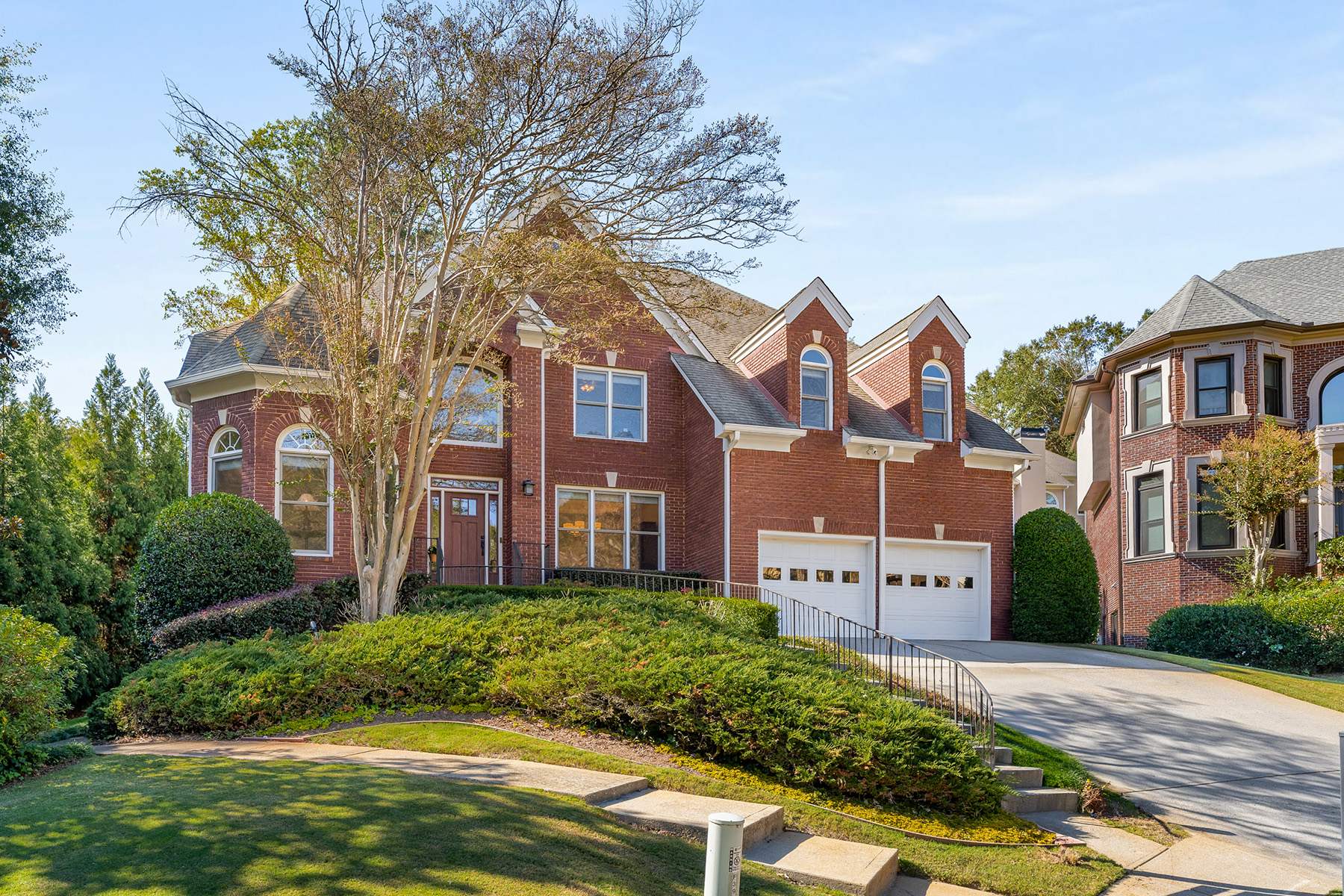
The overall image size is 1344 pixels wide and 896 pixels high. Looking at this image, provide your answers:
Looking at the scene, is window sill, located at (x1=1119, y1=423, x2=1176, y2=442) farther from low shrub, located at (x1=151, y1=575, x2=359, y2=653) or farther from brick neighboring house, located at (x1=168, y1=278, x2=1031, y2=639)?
low shrub, located at (x1=151, y1=575, x2=359, y2=653)

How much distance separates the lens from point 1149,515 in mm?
25766

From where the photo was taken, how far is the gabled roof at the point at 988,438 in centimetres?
2298

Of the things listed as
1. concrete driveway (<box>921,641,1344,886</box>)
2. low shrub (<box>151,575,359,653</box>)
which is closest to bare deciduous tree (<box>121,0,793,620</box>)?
low shrub (<box>151,575,359,653</box>)

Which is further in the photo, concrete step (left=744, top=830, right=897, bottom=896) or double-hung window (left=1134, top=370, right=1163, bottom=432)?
double-hung window (left=1134, top=370, right=1163, bottom=432)

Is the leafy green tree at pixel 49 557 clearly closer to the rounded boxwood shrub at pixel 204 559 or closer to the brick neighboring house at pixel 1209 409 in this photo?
the rounded boxwood shrub at pixel 204 559

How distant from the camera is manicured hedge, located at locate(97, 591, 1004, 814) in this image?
9414mm

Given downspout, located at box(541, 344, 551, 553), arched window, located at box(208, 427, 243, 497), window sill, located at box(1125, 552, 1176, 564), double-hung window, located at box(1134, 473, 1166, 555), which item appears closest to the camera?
arched window, located at box(208, 427, 243, 497)

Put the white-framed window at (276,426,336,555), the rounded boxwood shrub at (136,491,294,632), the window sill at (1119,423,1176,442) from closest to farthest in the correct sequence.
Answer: the rounded boxwood shrub at (136,491,294,632) → the white-framed window at (276,426,336,555) → the window sill at (1119,423,1176,442)

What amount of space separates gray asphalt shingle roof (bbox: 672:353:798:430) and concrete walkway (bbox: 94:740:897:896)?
39.6ft

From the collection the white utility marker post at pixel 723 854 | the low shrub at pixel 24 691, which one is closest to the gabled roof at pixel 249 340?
the low shrub at pixel 24 691

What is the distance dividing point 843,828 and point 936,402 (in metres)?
16.0

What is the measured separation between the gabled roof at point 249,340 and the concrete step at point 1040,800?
44.7 ft

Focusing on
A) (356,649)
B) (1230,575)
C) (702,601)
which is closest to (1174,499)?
(1230,575)

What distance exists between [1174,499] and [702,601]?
1356 centimetres
